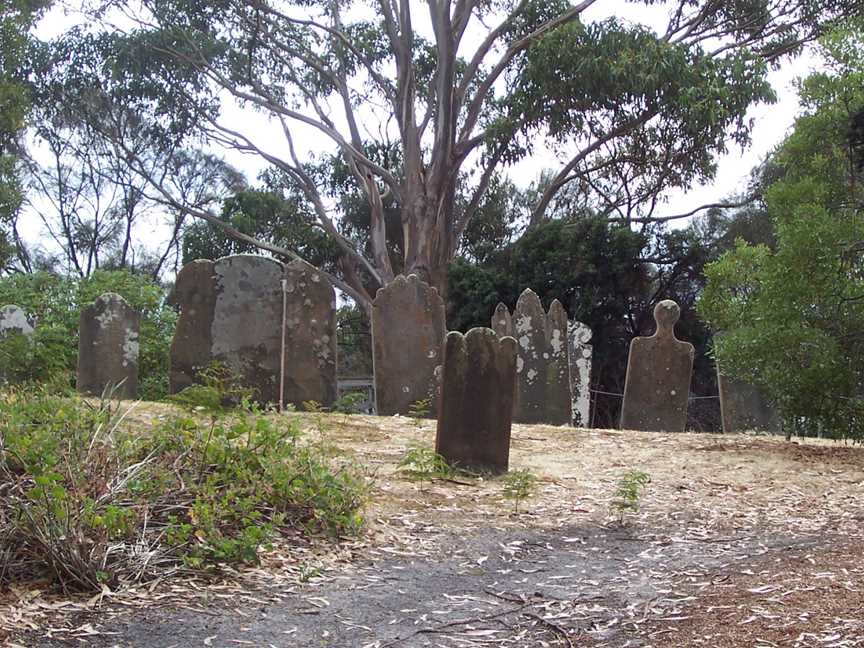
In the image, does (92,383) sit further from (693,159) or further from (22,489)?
(693,159)

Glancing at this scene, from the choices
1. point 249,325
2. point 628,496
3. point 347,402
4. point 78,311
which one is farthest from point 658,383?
point 78,311

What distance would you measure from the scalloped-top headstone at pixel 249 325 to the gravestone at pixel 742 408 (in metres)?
5.63

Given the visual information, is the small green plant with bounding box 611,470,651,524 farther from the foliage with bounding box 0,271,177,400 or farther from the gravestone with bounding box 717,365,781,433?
the foliage with bounding box 0,271,177,400

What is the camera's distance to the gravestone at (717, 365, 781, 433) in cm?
1380

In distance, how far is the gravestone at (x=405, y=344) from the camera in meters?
12.2

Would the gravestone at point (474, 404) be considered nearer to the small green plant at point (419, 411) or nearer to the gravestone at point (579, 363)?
the small green plant at point (419, 411)

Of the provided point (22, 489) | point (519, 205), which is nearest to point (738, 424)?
point (22, 489)

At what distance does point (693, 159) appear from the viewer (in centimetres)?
2312

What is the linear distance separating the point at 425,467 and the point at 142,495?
2.71 m

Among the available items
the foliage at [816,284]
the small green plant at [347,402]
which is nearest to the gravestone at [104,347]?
the small green plant at [347,402]

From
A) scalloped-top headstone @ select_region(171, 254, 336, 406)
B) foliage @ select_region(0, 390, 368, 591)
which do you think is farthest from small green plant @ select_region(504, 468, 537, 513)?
scalloped-top headstone @ select_region(171, 254, 336, 406)

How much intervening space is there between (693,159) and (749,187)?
16.5ft

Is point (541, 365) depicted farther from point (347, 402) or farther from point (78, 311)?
point (78, 311)

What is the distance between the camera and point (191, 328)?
1098 cm
